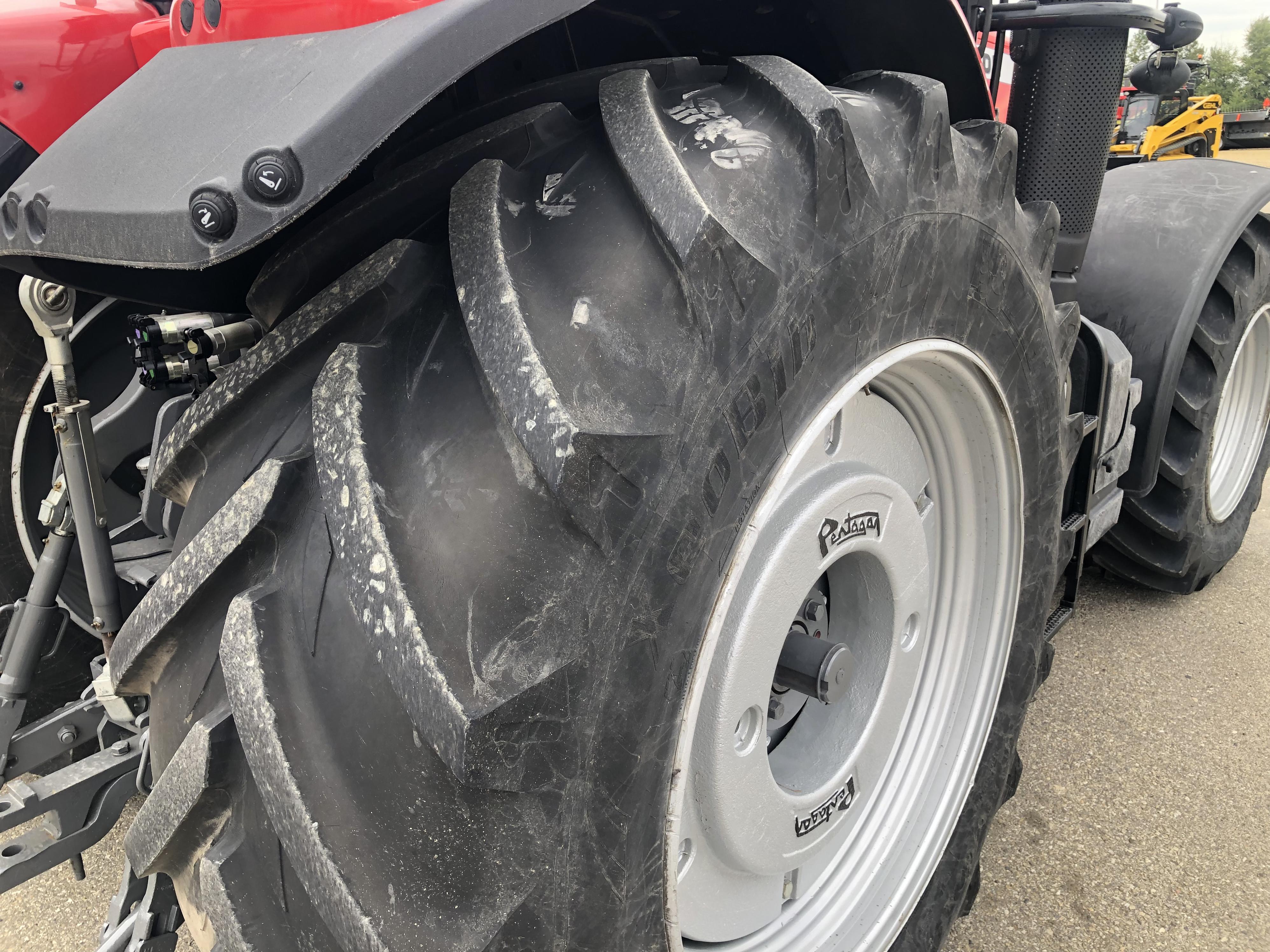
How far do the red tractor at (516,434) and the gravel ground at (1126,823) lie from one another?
1.49 ft

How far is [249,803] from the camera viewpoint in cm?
75

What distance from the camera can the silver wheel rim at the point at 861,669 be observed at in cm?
97

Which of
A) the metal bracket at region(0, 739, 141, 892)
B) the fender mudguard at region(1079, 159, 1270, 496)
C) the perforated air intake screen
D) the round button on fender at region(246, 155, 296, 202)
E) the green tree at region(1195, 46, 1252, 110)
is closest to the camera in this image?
the round button on fender at region(246, 155, 296, 202)

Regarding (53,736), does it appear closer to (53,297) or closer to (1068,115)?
(53,297)

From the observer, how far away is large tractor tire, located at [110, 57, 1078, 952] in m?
0.69

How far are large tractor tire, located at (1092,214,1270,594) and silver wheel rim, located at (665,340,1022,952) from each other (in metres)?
1.16

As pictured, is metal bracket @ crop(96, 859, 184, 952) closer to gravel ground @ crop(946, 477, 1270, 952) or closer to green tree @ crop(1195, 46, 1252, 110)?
gravel ground @ crop(946, 477, 1270, 952)

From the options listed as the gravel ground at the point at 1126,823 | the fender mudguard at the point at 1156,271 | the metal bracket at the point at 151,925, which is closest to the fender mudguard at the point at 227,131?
the metal bracket at the point at 151,925

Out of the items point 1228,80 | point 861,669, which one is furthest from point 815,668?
point 1228,80

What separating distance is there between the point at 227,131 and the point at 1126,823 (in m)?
1.95

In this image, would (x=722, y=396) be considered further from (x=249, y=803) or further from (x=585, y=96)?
(x=249, y=803)

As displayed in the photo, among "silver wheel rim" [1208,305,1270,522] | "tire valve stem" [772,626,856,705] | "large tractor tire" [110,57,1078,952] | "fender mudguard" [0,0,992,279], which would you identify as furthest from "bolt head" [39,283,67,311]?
"silver wheel rim" [1208,305,1270,522]

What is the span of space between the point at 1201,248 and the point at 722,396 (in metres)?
1.95

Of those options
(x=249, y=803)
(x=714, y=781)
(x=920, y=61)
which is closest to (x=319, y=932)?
(x=249, y=803)
